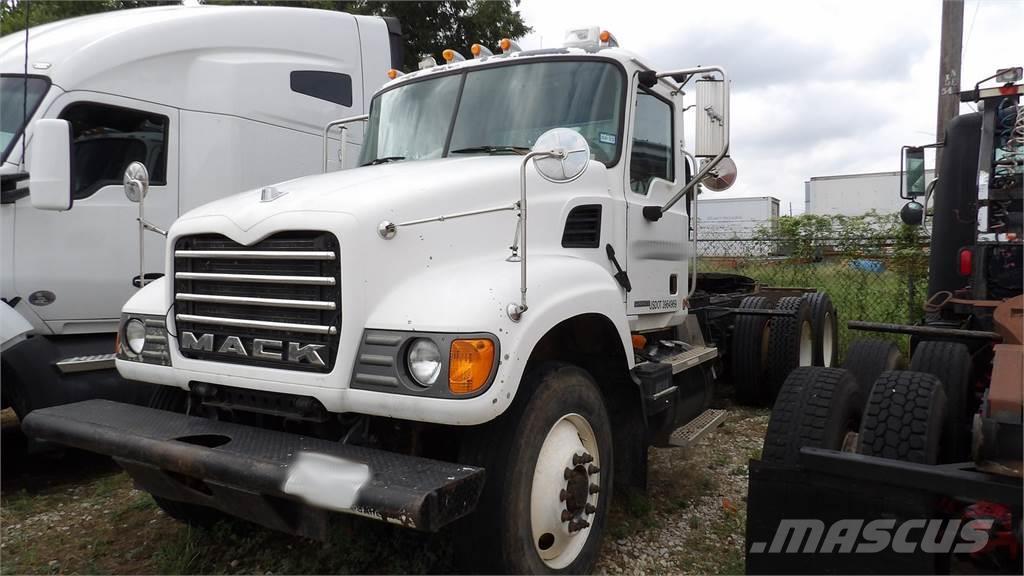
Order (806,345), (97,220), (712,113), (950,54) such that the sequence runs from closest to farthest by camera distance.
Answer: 1. (712,113)
2. (97,220)
3. (806,345)
4. (950,54)

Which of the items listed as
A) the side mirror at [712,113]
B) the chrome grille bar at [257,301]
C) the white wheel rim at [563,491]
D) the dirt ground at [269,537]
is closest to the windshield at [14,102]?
the dirt ground at [269,537]

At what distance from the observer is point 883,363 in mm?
4301

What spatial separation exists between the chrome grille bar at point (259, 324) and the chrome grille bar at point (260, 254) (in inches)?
10.6

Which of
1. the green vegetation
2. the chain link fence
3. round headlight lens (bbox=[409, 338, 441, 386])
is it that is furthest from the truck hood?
the green vegetation

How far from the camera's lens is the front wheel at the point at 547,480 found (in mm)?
2773

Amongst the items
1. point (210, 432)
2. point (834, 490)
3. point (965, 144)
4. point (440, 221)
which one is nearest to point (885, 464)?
point (834, 490)

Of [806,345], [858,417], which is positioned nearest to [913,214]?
[806,345]

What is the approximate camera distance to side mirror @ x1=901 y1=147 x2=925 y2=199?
17.6 feet

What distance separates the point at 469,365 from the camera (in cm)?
257

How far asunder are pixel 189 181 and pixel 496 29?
36.3 ft

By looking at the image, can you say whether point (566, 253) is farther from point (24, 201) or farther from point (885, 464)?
point (24, 201)

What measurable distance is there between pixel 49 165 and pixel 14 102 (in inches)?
35.6

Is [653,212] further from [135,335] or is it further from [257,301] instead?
[135,335]

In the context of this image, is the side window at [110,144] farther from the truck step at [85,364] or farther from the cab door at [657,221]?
the cab door at [657,221]
